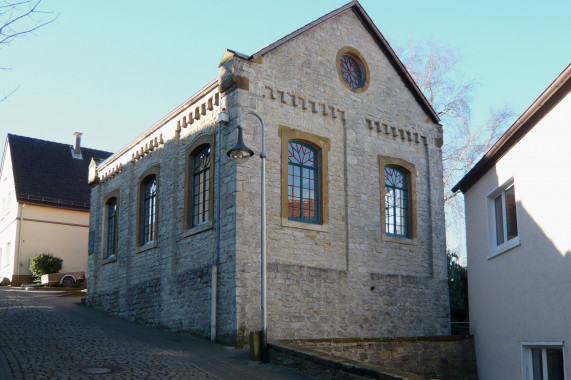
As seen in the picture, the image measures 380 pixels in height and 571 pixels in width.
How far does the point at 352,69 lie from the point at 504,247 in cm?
733

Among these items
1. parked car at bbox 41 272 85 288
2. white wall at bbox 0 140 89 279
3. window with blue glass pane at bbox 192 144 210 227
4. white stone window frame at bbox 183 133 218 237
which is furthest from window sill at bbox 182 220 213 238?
white wall at bbox 0 140 89 279

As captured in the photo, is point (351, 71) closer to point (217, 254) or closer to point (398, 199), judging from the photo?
point (398, 199)

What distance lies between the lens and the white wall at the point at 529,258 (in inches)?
455

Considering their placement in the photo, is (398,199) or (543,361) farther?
(398,199)

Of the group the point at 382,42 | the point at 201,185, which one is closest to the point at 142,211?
the point at 201,185

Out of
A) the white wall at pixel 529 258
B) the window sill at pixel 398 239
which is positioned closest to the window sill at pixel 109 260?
the window sill at pixel 398 239

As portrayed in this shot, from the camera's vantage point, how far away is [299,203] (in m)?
16.7

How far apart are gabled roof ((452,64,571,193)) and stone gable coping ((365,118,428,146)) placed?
3.48 meters

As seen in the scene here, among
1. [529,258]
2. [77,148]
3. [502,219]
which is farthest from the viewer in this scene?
[77,148]

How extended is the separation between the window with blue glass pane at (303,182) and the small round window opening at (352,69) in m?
2.60

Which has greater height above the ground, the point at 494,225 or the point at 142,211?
the point at 142,211

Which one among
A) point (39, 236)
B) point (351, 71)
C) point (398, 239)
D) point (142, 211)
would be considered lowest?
point (398, 239)

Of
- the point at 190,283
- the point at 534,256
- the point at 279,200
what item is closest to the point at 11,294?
the point at 190,283

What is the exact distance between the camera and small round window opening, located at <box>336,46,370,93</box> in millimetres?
18562
